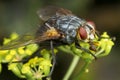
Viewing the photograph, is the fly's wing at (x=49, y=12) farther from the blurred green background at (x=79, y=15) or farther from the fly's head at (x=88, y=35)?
Result: the blurred green background at (x=79, y=15)

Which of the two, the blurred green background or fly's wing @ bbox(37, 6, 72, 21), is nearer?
fly's wing @ bbox(37, 6, 72, 21)

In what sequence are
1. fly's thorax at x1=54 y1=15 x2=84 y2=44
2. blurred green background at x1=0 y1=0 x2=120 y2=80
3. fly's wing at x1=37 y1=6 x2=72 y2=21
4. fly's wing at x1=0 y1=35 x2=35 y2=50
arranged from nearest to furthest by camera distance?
fly's wing at x1=0 y1=35 x2=35 y2=50, fly's thorax at x1=54 y1=15 x2=84 y2=44, fly's wing at x1=37 y1=6 x2=72 y2=21, blurred green background at x1=0 y1=0 x2=120 y2=80

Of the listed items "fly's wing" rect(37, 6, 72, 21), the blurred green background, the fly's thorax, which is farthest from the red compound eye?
the blurred green background

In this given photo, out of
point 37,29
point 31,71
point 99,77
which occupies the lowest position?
point 99,77

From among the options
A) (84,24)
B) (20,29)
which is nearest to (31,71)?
(84,24)

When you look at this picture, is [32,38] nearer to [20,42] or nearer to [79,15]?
[20,42]

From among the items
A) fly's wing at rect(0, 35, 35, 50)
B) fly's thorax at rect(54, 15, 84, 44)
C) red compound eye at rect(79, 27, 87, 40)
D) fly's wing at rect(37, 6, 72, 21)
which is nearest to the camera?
fly's wing at rect(0, 35, 35, 50)

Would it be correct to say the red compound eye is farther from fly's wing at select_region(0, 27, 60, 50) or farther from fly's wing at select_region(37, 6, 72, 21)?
fly's wing at select_region(37, 6, 72, 21)

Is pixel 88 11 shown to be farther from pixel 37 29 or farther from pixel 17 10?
pixel 37 29

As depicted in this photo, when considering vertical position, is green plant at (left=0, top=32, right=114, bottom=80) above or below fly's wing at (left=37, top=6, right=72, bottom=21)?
below
